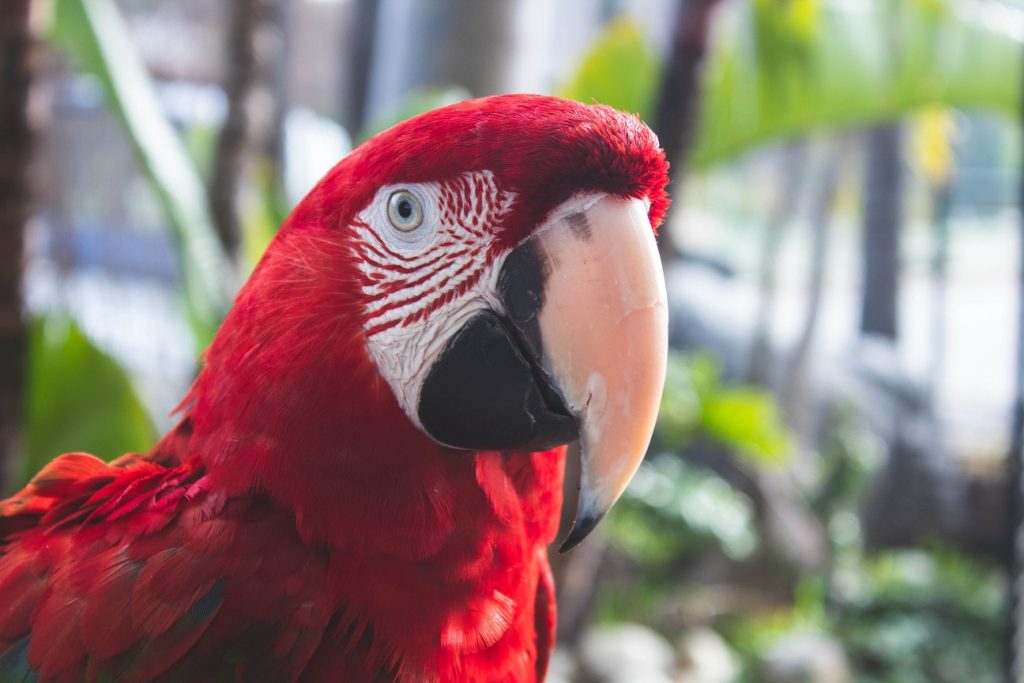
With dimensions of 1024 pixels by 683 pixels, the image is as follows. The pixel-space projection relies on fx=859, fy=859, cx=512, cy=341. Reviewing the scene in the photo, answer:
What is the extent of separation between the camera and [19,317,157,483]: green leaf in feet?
6.07

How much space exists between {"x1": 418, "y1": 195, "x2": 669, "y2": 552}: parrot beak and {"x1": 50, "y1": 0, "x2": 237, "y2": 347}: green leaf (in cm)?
110

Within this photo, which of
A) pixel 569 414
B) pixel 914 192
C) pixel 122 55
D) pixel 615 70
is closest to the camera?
pixel 569 414

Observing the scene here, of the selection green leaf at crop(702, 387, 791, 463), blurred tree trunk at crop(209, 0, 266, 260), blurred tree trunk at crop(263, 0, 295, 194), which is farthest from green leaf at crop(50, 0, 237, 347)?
blurred tree trunk at crop(263, 0, 295, 194)

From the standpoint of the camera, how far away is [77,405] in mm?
1897

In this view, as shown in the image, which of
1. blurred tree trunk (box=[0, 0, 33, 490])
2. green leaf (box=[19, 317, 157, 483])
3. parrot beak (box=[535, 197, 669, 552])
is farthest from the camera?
green leaf (box=[19, 317, 157, 483])

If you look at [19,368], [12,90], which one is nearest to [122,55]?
[12,90]

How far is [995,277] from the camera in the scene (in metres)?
3.44

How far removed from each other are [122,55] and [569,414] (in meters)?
1.41

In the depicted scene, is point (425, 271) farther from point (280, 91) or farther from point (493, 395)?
point (280, 91)

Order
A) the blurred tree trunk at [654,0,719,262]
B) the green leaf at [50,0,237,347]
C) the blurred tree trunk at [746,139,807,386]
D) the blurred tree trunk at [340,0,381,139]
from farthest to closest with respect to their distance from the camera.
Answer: the blurred tree trunk at [746,139,807,386]
the blurred tree trunk at [340,0,381,139]
the blurred tree trunk at [654,0,719,262]
the green leaf at [50,0,237,347]

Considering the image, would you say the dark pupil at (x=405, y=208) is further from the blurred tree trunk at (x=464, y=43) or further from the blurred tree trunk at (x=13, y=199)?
the blurred tree trunk at (x=464, y=43)

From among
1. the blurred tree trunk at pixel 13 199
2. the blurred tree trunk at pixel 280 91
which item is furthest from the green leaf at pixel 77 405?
the blurred tree trunk at pixel 280 91

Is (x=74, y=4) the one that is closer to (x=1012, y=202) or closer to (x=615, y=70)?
(x=615, y=70)

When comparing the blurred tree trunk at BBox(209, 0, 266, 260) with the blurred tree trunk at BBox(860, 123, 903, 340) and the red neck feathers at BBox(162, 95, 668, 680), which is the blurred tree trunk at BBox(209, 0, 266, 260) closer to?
the red neck feathers at BBox(162, 95, 668, 680)
